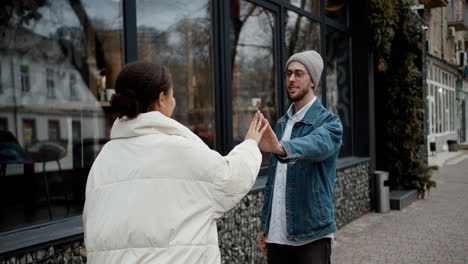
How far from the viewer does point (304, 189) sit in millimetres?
2783

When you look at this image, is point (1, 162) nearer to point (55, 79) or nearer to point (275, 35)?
point (55, 79)

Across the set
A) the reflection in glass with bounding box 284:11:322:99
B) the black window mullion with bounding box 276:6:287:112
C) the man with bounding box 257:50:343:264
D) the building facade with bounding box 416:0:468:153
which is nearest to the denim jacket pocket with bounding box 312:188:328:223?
the man with bounding box 257:50:343:264

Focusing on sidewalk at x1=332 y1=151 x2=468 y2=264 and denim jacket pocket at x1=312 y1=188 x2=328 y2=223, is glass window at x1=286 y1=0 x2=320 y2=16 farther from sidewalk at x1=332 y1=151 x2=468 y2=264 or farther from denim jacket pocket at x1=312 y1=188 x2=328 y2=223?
denim jacket pocket at x1=312 y1=188 x2=328 y2=223

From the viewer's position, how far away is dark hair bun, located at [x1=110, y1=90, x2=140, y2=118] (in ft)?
5.60

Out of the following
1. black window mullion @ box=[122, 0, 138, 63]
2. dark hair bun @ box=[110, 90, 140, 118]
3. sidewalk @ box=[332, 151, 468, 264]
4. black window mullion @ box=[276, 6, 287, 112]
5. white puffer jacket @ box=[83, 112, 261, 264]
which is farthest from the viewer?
black window mullion @ box=[276, 6, 287, 112]

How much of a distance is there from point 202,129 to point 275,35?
2.03 metres

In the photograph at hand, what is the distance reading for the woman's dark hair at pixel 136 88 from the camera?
171 centimetres

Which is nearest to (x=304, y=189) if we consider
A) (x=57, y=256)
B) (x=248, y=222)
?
(x=57, y=256)

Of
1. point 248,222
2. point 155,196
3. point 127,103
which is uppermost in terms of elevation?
point 127,103

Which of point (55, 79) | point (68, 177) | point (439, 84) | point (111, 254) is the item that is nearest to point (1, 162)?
point (68, 177)

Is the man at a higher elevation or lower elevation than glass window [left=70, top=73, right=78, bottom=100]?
lower

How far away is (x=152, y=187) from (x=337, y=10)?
753cm

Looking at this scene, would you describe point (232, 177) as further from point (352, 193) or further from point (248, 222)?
point (352, 193)

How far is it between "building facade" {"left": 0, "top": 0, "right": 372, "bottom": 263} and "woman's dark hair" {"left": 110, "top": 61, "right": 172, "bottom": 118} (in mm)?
1706
